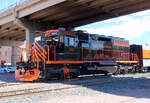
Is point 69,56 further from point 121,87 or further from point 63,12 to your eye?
point 63,12

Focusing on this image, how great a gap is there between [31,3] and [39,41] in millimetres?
8644

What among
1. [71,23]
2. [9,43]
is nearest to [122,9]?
[71,23]

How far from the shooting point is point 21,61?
13.1 metres

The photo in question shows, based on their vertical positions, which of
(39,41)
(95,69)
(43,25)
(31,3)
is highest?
(31,3)

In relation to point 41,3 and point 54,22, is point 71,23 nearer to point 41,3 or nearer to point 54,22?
point 54,22

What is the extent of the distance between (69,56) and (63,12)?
28.9 feet

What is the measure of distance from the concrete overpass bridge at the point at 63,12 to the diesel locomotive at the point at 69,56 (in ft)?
13.3

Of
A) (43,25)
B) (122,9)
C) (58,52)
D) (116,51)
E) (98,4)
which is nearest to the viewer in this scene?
(58,52)

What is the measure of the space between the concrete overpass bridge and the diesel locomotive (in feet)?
13.3

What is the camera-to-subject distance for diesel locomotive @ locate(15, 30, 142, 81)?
12023 millimetres

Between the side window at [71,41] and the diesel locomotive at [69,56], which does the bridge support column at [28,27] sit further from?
the side window at [71,41]

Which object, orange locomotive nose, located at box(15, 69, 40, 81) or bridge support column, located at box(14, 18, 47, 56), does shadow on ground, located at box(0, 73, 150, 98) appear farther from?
bridge support column, located at box(14, 18, 47, 56)

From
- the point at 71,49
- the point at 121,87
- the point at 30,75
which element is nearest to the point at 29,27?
the point at 71,49

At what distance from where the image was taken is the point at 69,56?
42.8ft
